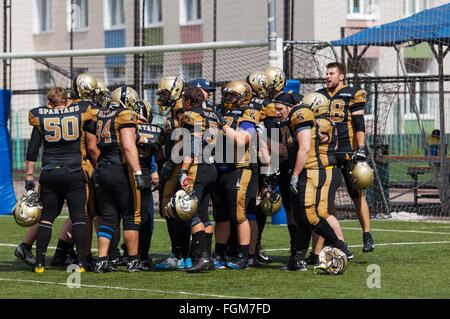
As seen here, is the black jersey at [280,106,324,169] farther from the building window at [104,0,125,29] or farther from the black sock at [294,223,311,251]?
the building window at [104,0,125,29]

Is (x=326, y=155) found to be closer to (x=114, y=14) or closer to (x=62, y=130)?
(x=62, y=130)

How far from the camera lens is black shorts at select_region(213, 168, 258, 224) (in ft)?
27.2

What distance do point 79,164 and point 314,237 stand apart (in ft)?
8.56

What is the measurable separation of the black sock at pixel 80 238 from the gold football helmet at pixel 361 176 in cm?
289

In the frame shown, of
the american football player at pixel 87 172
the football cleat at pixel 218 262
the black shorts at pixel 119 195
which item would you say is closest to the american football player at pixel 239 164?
the football cleat at pixel 218 262

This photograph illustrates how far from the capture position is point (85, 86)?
850cm

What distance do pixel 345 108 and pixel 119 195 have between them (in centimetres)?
278

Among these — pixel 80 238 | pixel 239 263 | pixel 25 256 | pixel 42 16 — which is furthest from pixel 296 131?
pixel 42 16

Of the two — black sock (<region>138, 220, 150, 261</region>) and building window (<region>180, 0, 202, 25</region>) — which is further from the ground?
building window (<region>180, 0, 202, 25</region>)

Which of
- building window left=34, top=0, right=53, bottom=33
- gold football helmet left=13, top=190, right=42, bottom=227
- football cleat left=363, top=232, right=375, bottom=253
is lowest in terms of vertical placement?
football cleat left=363, top=232, right=375, bottom=253

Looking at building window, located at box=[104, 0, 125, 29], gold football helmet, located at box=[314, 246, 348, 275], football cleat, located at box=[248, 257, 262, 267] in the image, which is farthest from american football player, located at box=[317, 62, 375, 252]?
building window, located at box=[104, 0, 125, 29]

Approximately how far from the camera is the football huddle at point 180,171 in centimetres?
789

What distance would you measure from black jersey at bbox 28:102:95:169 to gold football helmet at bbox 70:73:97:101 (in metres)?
0.36
